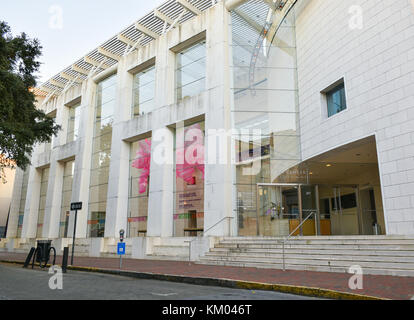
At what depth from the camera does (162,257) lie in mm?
18375

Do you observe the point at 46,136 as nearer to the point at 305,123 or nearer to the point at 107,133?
Answer: the point at 107,133

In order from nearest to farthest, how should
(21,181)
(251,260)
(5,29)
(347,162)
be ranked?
(251,260) < (5,29) < (347,162) < (21,181)

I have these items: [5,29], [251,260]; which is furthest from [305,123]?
[5,29]

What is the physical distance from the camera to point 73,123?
3125 centimetres

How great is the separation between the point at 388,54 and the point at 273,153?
7.23 m

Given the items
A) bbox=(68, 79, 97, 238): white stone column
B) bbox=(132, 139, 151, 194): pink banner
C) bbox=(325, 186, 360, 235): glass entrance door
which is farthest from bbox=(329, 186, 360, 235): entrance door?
bbox=(68, 79, 97, 238): white stone column

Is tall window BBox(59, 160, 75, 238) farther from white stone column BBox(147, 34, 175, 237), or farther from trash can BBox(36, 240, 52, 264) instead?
trash can BBox(36, 240, 52, 264)

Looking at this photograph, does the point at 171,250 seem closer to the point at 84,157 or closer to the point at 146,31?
the point at 84,157

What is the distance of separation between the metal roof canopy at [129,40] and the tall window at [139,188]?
764 cm

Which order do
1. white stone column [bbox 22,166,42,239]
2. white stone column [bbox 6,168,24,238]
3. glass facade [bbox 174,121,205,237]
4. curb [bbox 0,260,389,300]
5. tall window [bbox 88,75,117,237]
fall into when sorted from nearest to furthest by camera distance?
curb [bbox 0,260,389,300]
glass facade [bbox 174,121,205,237]
tall window [bbox 88,75,117,237]
white stone column [bbox 22,166,42,239]
white stone column [bbox 6,168,24,238]

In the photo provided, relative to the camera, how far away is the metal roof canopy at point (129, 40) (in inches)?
878

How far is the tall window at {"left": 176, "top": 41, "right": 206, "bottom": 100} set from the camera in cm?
2112

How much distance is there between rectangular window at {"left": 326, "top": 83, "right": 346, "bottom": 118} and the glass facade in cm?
701

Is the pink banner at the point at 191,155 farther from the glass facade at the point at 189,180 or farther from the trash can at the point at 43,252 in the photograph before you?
the trash can at the point at 43,252
